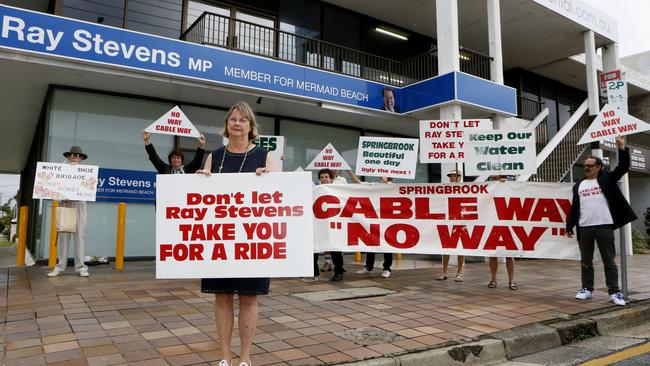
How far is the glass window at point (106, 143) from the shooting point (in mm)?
8961

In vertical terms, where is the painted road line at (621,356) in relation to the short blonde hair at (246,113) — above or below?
below

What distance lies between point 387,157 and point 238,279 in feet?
17.7

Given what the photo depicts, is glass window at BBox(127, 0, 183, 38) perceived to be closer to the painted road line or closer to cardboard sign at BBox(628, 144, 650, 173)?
the painted road line

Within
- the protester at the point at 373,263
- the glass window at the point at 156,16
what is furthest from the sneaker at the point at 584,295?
the glass window at the point at 156,16

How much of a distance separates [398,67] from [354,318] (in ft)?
37.4

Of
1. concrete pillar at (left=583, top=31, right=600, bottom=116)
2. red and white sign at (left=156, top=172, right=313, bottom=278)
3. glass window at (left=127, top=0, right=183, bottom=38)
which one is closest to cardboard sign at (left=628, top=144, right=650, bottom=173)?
concrete pillar at (left=583, top=31, right=600, bottom=116)

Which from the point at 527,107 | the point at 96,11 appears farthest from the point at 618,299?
the point at 527,107

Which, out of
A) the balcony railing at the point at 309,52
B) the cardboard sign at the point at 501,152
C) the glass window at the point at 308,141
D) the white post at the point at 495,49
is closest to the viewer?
the cardboard sign at the point at 501,152

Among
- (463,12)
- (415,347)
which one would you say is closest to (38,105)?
(415,347)

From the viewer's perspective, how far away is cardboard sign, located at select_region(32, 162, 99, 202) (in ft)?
22.3

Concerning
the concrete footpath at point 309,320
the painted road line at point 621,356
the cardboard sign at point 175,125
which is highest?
the cardboard sign at point 175,125

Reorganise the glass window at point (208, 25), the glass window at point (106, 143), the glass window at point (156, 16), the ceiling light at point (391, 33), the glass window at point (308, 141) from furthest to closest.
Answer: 1. the ceiling light at point (391, 33)
2. the glass window at point (308, 141)
3. the glass window at point (208, 25)
4. the glass window at point (156, 16)
5. the glass window at point (106, 143)

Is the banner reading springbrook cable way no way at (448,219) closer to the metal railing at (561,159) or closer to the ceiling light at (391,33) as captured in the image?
the metal railing at (561,159)

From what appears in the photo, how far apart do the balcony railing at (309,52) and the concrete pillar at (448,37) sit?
1112 mm
